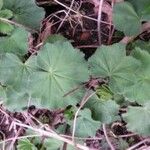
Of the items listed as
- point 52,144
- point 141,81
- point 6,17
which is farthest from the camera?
point 52,144

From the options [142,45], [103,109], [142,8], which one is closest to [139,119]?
[103,109]

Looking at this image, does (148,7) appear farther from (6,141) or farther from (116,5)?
(6,141)

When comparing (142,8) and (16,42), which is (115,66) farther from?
(16,42)

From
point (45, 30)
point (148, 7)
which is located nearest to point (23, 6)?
point (45, 30)

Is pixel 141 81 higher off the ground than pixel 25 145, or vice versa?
pixel 141 81

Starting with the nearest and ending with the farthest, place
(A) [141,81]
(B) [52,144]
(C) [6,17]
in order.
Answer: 1. (A) [141,81]
2. (C) [6,17]
3. (B) [52,144]

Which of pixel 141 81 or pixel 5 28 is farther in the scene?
pixel 5 28

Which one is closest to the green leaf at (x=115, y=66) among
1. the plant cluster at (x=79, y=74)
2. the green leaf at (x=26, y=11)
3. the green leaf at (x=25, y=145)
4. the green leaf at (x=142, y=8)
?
the plant cluster at (x=79, y=74)
